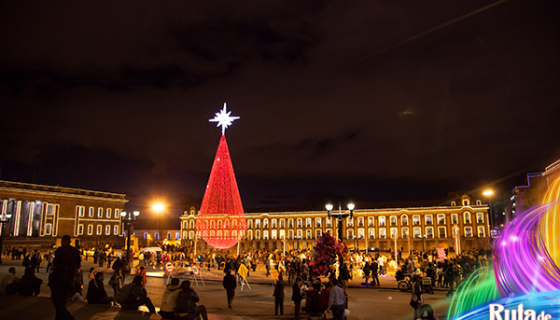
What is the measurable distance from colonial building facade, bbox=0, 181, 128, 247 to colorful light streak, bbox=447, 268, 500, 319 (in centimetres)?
5718

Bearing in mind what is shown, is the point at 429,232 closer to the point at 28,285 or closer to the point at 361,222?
the point at 361,222

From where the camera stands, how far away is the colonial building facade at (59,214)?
206ft

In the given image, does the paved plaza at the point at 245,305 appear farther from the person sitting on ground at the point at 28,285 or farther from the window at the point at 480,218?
the window at the point at 480,218

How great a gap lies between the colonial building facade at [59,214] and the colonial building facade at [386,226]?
19594mm

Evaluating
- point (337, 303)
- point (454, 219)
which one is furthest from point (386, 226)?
point (337, 303)

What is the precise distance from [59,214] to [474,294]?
73243 millimetres

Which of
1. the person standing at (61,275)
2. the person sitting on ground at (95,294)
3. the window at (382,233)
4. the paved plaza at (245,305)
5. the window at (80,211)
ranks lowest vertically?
the paved plaza at (245,305)

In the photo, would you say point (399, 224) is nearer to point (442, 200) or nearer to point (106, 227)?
point (442, 200)

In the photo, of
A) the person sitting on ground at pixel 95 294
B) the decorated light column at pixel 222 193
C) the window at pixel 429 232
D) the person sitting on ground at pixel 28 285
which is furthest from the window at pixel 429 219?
the person sitting on ground at pixel 28 285

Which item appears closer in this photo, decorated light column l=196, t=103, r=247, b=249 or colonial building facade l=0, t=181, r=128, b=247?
decorated light column l=196, t=103, r=247, b=249

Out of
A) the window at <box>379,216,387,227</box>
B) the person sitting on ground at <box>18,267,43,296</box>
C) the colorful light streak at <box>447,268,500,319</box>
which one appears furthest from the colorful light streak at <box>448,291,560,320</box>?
the window at <box>379,216,387,227</box>

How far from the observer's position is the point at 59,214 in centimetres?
7038

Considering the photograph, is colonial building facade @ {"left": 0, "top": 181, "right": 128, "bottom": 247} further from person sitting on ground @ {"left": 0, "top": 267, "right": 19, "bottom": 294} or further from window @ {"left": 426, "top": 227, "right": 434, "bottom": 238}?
window @ {"left": 426, "top": 227, "right": 434, "bottom": 238}

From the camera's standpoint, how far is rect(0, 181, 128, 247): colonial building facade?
6278 cm
